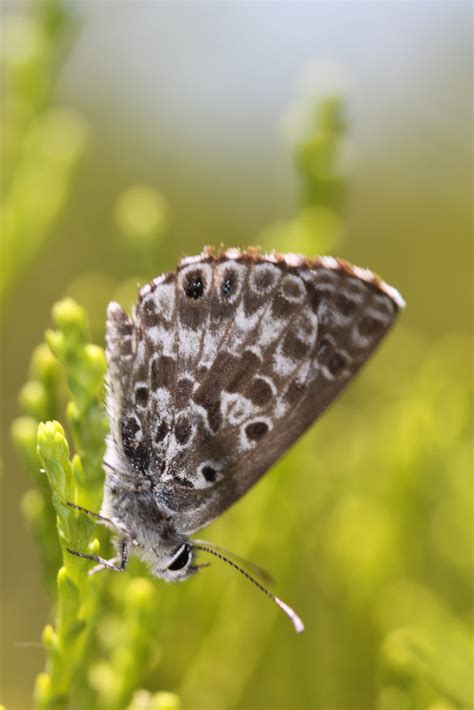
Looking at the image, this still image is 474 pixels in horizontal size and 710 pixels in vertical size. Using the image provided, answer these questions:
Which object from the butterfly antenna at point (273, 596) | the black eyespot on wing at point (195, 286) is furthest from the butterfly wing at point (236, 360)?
the butterfly antenna at point (273, 596)

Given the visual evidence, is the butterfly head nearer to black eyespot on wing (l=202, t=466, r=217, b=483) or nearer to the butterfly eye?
the butterfly eye

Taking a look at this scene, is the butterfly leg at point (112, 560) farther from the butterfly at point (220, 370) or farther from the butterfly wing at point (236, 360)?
the butterfly wing at point (236, 360)

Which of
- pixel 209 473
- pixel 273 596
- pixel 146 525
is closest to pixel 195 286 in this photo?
pixel 209 473

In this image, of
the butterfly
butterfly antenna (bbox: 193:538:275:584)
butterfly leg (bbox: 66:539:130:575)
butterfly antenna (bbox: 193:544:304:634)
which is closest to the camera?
butterfly leg (bbox: 66:539:130:575)

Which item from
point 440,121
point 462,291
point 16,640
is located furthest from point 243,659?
point 440,121

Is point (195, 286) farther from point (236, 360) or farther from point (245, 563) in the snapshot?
point (245, 563)

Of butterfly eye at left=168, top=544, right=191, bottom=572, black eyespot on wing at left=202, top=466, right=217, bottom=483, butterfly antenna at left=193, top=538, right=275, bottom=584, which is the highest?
black eyespot on wing at left=202, top=466, right=217, bottom=483

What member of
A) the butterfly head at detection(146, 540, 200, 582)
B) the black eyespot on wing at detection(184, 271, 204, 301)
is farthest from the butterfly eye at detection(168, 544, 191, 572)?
the black eyespot on wing at detection(184, 271, 204, 301)

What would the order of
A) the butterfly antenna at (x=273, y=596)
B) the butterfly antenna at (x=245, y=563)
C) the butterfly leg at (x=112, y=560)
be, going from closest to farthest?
the butterfly leg at (x=112, y=560)
the butterfly antenna at (x=273, y=596)
the butterfly antenna at (x=245, y=563)

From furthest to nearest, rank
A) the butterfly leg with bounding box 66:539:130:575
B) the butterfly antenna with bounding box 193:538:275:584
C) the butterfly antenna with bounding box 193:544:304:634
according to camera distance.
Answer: the butterfly antenna with bounding box 193:538:275:584 < the butterfly antenna with bounding box 193:544:304:634 < the butterfly leg with bounding box 66:539:130:575
